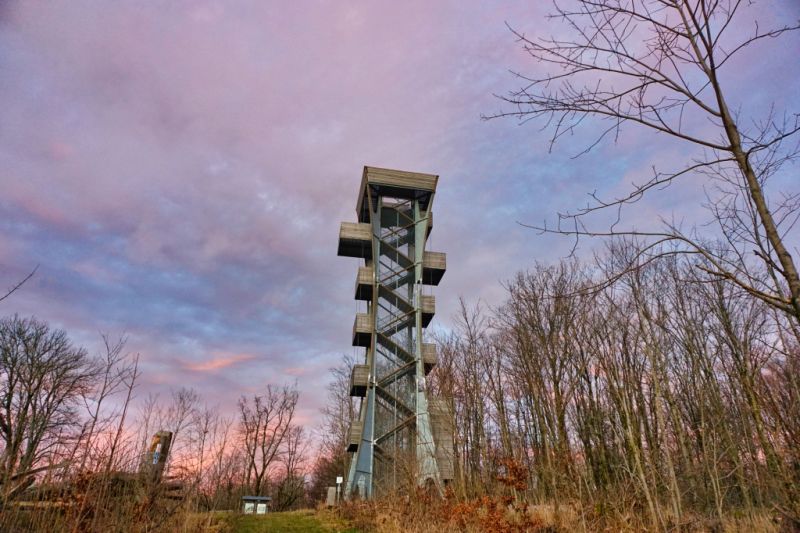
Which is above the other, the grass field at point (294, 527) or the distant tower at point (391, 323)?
the distant tower at point (391, 323)

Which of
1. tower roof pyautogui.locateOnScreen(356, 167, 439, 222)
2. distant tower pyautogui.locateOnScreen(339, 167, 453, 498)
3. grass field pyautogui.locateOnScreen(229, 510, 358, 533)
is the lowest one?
grass field pyautogui.locateOnScreen(229, 510, 358, 533)

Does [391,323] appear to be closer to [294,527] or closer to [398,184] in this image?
[398,184]

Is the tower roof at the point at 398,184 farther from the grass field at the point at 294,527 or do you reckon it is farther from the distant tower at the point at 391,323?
the grass field at the point at 294,527

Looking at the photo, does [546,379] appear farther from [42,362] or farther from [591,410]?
[42,362]

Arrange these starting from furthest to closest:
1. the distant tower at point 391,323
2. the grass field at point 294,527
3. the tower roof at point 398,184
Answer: the tower roof at point 398,184
the distant tower at point 391,323
the grass field at point 294,527

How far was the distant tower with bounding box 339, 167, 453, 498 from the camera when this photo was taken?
23.6 m

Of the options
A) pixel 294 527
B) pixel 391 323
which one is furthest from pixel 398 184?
pixel 294 527

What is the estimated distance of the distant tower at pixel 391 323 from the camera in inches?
928

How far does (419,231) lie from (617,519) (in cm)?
2184

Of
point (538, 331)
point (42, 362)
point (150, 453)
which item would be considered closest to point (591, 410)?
point (538, 331)

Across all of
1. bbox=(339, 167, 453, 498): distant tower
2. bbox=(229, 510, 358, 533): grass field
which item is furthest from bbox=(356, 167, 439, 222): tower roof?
bbox=(229, 510, 358, 533): grass field

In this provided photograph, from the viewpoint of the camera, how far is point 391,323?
27.3 metres

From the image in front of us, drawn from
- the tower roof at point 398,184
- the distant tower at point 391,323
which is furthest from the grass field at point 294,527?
the tower roof at point 398,184

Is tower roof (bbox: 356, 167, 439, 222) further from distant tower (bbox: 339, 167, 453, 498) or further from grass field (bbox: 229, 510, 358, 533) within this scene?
grass field (bbox: 229, 510, 358, 533)
